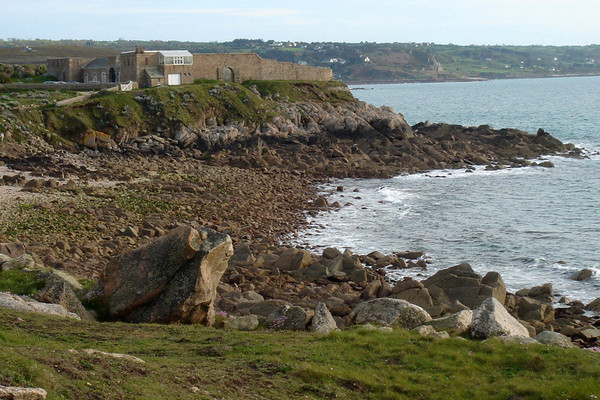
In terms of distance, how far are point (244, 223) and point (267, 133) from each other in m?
27.4

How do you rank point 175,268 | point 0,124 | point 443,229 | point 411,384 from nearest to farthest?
1. point 411,384
2. point 175,268
3. point 443,229
4. point 0,124

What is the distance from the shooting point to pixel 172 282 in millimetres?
18688

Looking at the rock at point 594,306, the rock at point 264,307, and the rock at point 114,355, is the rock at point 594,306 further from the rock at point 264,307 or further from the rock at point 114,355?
the rock at point 114,355

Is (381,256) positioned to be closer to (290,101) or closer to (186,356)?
(186,356)

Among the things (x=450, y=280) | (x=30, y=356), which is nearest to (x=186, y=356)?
(x=30, y=356)

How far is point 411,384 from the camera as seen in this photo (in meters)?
13.9

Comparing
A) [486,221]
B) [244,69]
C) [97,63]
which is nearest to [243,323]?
[486,221]

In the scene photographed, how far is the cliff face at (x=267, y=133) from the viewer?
5559 centimetres

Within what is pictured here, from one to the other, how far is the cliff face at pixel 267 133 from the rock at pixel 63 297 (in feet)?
116

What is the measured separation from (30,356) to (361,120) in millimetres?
59492

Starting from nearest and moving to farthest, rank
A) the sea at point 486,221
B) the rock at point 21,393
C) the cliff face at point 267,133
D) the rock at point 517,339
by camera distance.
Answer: the rock at point 21,393 < the rock at point 517,339 < the sea at point 486,221 < the cliff face at point 267,133

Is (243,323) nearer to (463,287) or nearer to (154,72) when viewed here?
(463,287)

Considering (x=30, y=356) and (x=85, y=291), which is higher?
(x=30, y=356)

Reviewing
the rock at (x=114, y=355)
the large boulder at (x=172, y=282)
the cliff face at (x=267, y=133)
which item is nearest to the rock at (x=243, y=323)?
the large boulder at (x=172, y=282)
